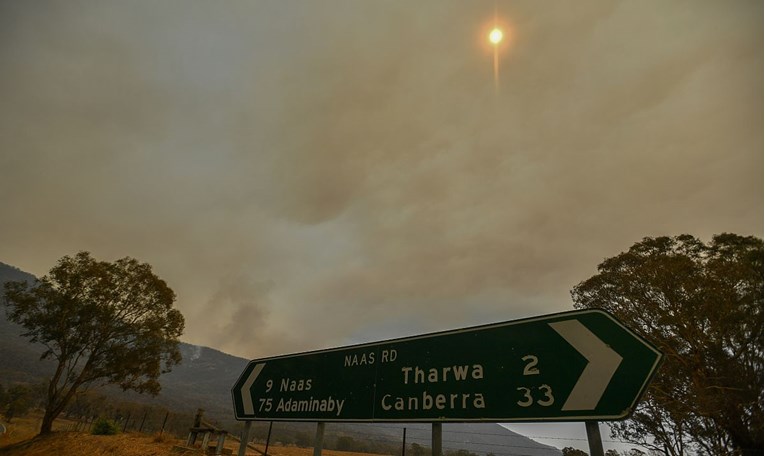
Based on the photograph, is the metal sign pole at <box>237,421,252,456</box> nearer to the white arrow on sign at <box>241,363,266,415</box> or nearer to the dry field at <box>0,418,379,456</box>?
the white arrow on sign at <box>241,363,266,415</box>

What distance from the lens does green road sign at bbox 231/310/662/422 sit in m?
3.25

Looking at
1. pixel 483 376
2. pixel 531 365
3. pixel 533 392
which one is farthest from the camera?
pixel 483 376

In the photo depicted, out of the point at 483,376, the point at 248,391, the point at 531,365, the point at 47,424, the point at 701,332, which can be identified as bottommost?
the point at 47,424

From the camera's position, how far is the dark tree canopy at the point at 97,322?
920 inches

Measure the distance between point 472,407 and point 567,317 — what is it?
4.60 feet

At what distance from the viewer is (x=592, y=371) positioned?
3.35 m

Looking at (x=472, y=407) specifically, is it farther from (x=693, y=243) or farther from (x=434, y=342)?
(x=693, y=243)

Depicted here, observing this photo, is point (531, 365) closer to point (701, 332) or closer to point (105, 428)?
point (701, 332)

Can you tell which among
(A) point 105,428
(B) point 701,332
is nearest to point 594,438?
(B) point 701,332

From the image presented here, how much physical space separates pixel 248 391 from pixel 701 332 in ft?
70.5

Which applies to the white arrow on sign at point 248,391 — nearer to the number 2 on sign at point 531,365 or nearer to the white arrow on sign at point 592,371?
the number 2 on sign at point 531,365

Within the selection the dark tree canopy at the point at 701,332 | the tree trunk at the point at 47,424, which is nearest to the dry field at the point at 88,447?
the tree trunk at the point at 47,424

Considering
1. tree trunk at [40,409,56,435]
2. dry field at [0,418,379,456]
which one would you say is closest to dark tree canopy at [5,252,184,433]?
tree trunk at [40,409,56,435]

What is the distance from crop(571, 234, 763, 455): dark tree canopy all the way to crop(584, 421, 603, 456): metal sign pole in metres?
16.3
